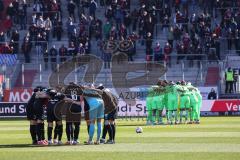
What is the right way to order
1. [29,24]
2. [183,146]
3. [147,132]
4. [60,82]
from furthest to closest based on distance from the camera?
1. [29,24]
2. [60,82]
3. [147,132]
4. [183,146]

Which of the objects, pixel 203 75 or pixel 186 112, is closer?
pixel 186 112

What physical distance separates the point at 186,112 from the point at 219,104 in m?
8.16

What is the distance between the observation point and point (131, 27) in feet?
192

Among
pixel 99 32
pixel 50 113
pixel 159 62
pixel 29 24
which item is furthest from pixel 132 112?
pixel 50 113

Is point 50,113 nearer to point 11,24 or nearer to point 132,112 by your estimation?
point 132,112

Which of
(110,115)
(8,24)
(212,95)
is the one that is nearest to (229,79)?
(212,95)

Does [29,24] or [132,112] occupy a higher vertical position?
[29,24]

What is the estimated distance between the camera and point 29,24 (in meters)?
60.3

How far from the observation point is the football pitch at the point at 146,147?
918 inches

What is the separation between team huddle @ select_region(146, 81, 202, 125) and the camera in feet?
142

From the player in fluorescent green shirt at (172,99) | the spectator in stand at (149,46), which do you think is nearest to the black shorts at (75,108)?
the player in fluorescent green shirt at (172,99)

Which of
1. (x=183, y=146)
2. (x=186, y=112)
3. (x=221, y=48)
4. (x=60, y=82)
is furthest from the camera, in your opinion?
(x=221, y=48)

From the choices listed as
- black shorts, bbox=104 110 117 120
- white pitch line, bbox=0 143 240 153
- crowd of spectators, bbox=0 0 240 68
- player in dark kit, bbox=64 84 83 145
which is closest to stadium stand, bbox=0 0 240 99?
crowd of spectators, bbox=0 0 240 68

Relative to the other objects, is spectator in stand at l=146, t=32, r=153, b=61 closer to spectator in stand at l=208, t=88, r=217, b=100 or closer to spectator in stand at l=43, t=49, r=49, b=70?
spectator in stand at l=208, t=88, r=217, b=100
